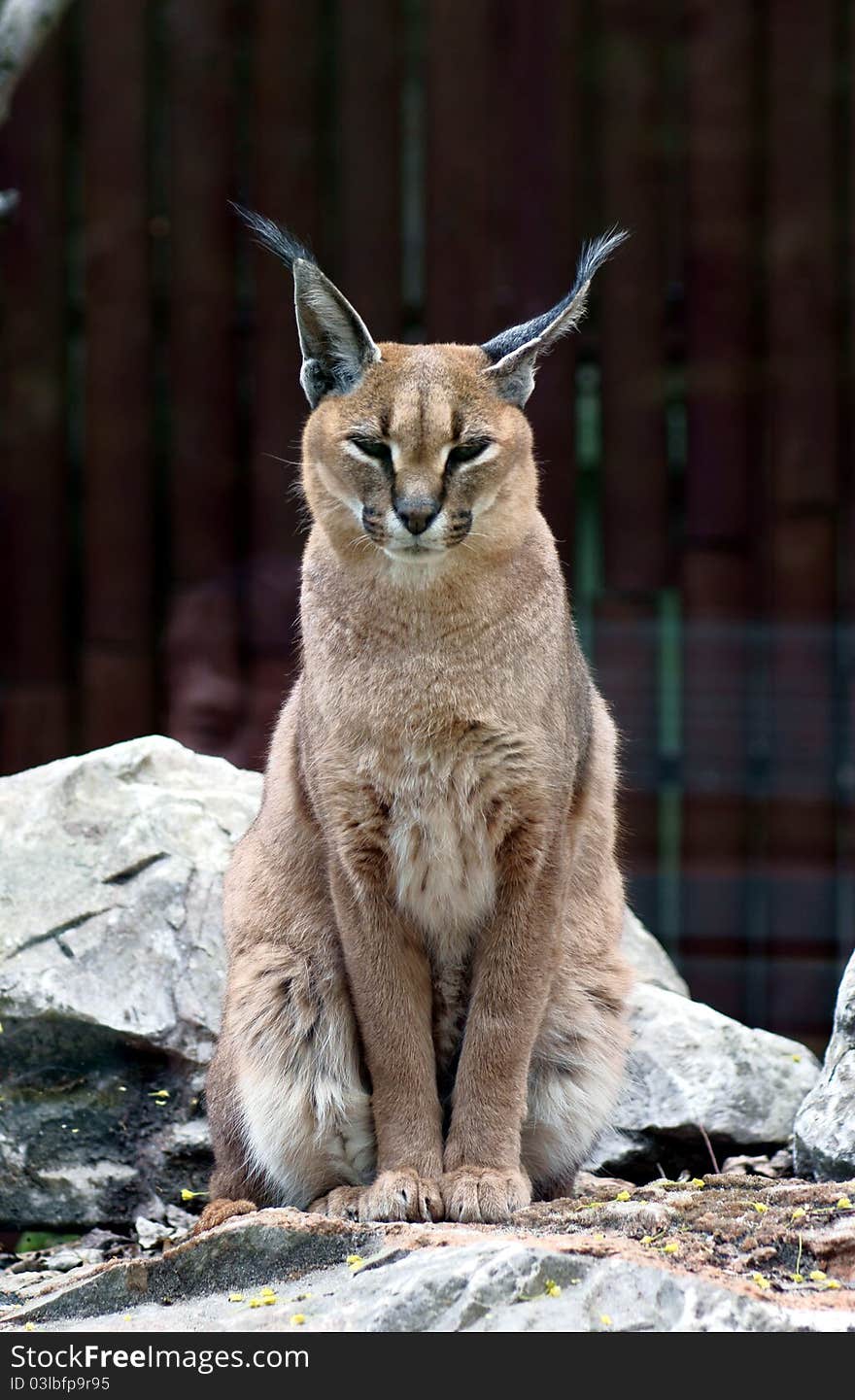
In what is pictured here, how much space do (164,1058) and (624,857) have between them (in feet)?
7.21

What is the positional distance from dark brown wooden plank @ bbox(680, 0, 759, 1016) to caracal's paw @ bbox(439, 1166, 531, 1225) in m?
2.92

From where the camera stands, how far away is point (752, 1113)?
4891 millimetres

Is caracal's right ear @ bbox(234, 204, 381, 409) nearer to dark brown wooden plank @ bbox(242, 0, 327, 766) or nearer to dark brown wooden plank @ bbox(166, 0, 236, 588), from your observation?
dark brown wooden plank @ bbox(242, 0, 327, 766)

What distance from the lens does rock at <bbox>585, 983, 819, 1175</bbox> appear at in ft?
16.0

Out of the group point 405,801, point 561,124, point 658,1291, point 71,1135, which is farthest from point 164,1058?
point 561,124

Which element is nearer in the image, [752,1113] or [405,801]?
[405,801]

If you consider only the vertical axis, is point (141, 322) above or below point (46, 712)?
above

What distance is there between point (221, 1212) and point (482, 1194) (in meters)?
0.60

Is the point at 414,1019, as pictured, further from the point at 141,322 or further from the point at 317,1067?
the point at 141,322

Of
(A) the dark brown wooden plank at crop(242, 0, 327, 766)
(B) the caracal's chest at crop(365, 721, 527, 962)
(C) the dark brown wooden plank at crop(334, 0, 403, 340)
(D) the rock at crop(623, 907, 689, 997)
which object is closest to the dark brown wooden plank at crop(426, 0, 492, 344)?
(C) the dark brown wooden plank at crop(334, 0, 403, 340)

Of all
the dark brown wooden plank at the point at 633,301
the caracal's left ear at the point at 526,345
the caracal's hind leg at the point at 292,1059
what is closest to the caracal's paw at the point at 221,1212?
the caracal's hind leg at the point at 292,1059

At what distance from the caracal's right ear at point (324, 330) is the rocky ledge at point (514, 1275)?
1781 millimetres

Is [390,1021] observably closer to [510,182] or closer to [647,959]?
[647,959]

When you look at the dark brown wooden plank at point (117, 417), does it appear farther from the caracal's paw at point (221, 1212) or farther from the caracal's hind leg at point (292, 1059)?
the caracal's paw at point (221, 1212)
